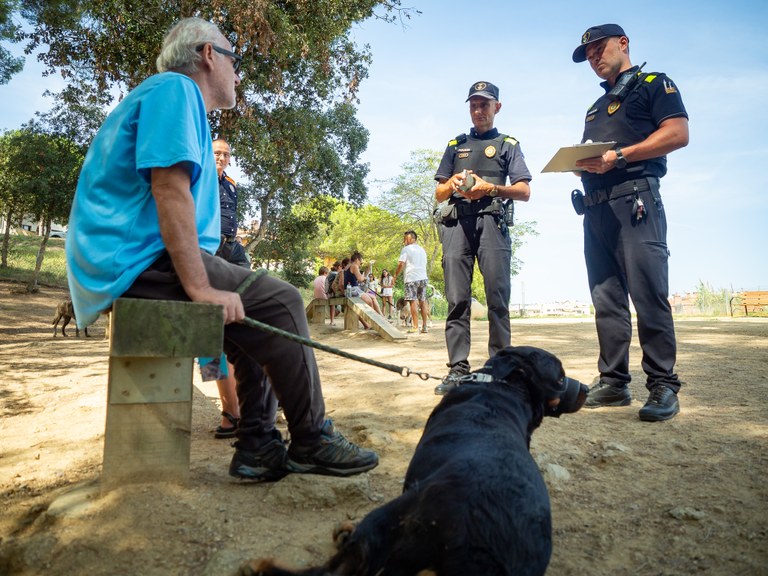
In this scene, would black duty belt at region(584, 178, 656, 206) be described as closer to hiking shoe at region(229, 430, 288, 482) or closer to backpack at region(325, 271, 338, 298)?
hiking shoe at region(229, 430, 288, 482)

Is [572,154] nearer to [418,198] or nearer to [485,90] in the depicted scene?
[485,90]

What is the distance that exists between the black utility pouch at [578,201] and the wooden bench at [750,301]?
21952 millimetres

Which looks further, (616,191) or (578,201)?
(578,201)

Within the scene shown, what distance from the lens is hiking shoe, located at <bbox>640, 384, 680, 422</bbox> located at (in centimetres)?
316

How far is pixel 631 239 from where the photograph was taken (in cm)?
345

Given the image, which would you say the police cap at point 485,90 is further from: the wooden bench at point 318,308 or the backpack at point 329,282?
the backpack at point 329,282

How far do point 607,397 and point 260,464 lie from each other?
2545 millimetres

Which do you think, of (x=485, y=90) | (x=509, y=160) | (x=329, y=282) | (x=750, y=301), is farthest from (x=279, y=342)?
(x=750, y=301)

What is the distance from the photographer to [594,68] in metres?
3.77

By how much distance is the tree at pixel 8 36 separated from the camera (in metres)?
10.4

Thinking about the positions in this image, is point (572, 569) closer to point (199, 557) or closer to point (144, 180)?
point (199, 557)

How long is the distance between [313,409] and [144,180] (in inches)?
43.8

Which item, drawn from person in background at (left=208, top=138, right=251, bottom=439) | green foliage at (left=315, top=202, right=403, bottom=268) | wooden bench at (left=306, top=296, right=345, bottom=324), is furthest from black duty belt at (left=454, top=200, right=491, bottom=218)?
green foliage at (left=315, top=202, right=403, bottom=268)

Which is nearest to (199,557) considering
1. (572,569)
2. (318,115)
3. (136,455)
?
(136,455)
